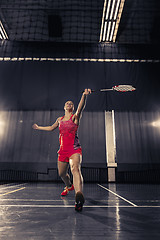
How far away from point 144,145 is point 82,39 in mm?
5966

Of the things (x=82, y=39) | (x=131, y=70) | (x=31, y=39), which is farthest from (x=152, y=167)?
(x=31, y=39)

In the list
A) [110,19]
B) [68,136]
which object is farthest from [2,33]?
[68,136]

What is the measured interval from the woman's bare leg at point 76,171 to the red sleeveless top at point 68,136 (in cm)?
11

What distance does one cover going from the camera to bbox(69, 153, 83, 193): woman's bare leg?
1.82 m

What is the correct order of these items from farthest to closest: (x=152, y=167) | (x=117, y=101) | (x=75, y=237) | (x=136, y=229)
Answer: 1. (x=117, y=101)
2. (x=152, y=167)
3. (x=136, y=229)
4. (x=75, y=237)

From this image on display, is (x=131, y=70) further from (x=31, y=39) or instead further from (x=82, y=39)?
(x=31, y=39)

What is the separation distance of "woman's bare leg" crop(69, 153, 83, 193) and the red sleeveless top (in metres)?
0.11

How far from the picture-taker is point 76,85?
838 centimetres

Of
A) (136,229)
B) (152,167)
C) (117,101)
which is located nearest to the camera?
(136,229)

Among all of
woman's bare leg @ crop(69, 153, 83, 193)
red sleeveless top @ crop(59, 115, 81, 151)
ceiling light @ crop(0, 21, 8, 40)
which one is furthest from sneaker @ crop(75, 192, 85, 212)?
ceiling light @ crop(0, 21, 8, 40)

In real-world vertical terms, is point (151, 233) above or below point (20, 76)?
below

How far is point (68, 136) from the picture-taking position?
211 cm

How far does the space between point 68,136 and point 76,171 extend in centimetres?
41

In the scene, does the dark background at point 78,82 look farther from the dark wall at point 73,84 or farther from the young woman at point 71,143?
the young woman at point 71,143
